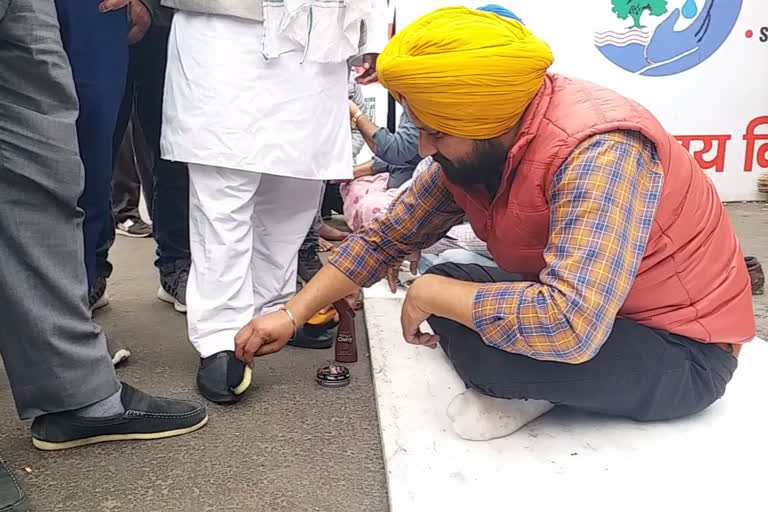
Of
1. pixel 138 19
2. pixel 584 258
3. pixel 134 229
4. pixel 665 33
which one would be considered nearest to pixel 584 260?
pixel 584 258

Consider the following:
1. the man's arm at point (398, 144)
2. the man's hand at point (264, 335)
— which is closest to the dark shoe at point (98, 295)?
the man's hand at point (264, 335)

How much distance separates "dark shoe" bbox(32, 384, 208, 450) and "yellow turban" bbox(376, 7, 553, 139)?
70 cm

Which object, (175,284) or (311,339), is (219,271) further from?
(175,284)

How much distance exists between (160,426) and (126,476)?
0.13 metres

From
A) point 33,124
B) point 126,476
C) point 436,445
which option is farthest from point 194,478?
point 33,124

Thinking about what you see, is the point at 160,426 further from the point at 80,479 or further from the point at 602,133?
the point at 602,133

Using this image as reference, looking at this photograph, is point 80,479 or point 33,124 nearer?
point 33,124

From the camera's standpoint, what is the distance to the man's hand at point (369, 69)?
170 cm

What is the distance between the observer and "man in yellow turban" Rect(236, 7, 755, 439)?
1.16 meters

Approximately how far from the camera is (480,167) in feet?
4.25

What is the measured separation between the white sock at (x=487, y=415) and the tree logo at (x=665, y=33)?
8.88 ft

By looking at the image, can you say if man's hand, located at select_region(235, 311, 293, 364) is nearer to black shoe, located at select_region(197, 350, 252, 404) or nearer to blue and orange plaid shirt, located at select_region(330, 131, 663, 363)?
black shoe, located at select_region(197, 350, 252, 404)

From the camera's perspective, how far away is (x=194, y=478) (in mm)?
1278

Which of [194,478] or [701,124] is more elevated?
[194,478]
